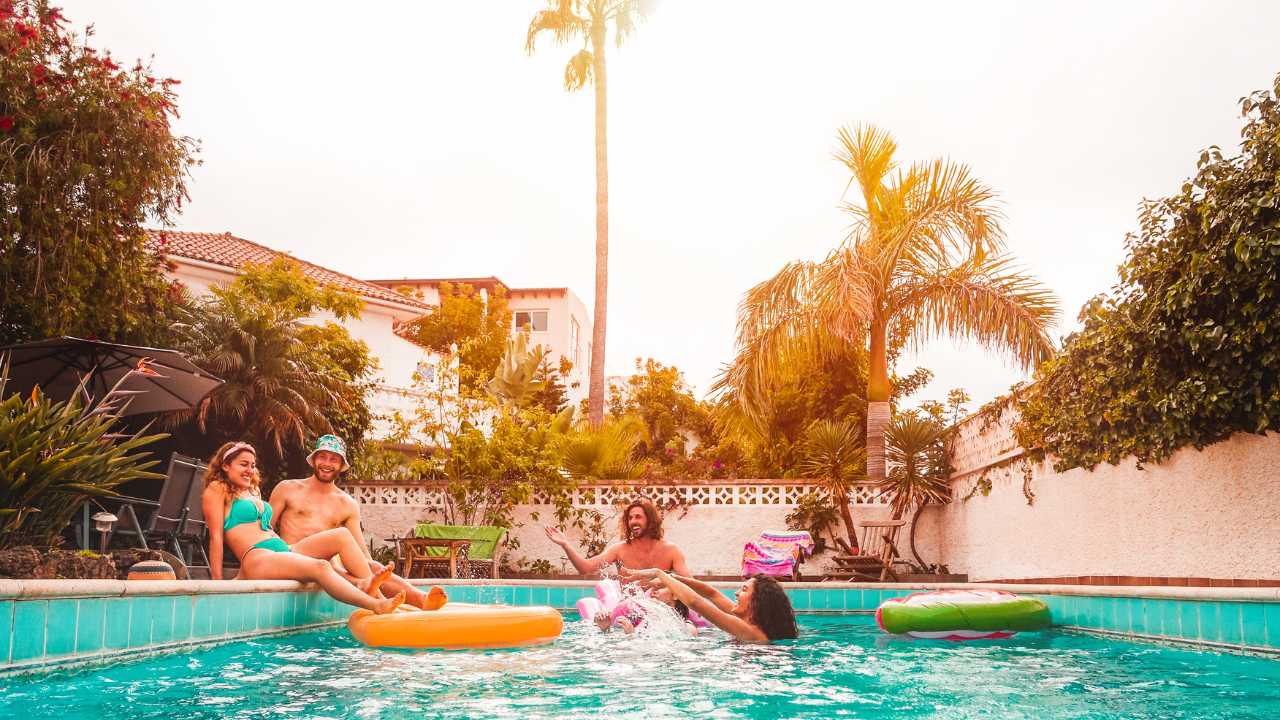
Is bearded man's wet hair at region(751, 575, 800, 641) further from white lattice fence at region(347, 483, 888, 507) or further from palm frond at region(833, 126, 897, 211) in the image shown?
palm frond at region(833, 126, 897, 211)

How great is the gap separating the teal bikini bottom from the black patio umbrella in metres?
2.44

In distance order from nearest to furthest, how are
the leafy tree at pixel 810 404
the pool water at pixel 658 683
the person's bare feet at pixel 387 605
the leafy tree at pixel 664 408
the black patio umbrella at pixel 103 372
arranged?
the pool water at pixel 658 683 < the person's bare feet at pixel 387 605 < the black patio umbrella at pixel 103 372 < the leafy tree at pixel 810 404 < the leafy tree at pixel 664 408

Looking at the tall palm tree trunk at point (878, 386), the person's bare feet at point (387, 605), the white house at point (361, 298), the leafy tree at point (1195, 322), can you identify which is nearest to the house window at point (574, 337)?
the white house at point (361, 298)

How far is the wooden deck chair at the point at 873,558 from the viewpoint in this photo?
12758mm

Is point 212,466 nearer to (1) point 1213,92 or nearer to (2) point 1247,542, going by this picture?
(2) point 1247,542

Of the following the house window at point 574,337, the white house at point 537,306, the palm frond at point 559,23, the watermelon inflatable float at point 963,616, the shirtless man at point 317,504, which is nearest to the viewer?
the watermelon inflatable float at point 963,616

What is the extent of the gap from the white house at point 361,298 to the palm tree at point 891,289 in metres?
10.1

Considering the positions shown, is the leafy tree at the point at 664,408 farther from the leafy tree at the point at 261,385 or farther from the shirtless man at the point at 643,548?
the shirtless man at the point at 643,548

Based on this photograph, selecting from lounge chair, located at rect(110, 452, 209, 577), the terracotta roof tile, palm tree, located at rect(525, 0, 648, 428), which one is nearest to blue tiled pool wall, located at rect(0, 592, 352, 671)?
lounge chair, located at rect(110, 452, 209, 577)

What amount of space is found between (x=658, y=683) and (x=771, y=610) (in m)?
1.84

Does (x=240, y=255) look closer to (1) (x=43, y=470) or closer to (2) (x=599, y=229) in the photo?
(2) (x=599, y=229)

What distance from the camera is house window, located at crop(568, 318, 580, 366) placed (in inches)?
1702

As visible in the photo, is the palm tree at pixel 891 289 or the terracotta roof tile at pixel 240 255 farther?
the terracotta roof tile at pixel 240 255

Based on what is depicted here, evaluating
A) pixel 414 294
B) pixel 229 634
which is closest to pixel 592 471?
pixel 229 634
